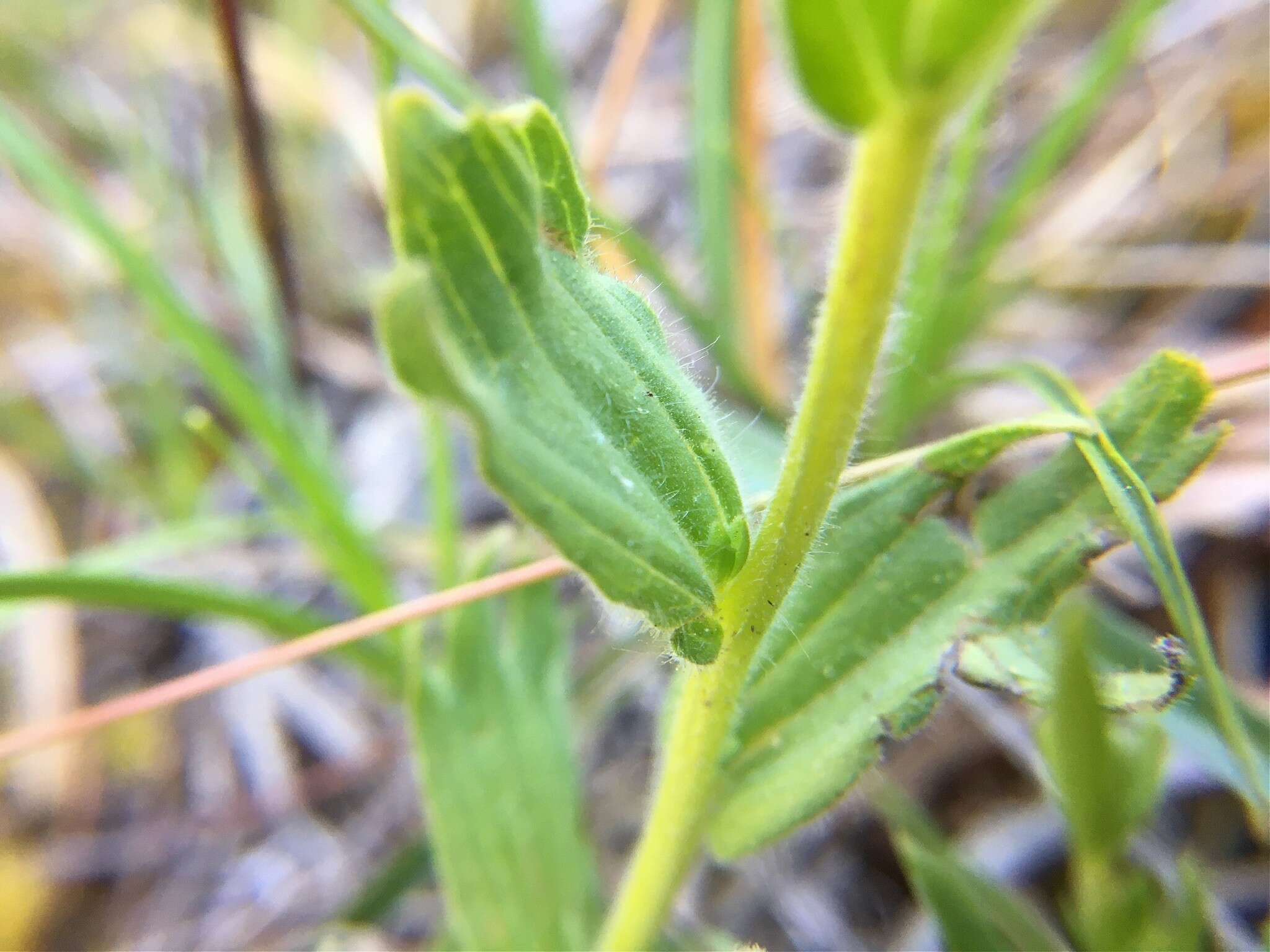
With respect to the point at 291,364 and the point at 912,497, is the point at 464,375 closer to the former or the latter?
the point at 912,497

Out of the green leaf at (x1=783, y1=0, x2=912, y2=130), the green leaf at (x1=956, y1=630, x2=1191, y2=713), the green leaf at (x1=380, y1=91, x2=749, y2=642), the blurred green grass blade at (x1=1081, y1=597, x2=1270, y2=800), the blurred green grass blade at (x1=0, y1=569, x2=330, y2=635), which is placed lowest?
the blurred green grass blade at (x1=1081, y1=597, x2=1270, y2=800)

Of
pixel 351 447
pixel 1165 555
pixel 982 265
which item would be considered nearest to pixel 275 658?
pixel 1165 555

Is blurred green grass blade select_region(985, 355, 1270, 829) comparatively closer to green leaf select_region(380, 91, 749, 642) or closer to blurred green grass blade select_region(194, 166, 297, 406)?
green leaf select_region(380, 91, 749, 642)

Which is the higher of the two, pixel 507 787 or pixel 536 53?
pixel 536 53

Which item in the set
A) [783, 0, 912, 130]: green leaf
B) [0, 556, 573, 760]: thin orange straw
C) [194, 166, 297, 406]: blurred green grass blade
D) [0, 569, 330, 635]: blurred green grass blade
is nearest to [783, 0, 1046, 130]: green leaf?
[783, 0, 912, 130]: green leaf

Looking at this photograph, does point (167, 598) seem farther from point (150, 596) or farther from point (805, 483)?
point (805, 483)

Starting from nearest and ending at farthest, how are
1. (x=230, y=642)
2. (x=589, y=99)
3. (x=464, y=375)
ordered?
1. (x=464, y=375)
2. (x=230, y=642)
3. (x=589, y=99)

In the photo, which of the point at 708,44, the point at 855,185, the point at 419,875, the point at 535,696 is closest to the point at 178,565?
the point at 419,875
